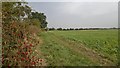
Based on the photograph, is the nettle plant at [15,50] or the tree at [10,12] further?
the tree at [10,12]

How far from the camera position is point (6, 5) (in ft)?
44.4

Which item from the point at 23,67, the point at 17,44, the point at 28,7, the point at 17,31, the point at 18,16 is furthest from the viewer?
the point at 28,7

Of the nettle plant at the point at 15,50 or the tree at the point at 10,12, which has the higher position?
the tree at the point at 10,12

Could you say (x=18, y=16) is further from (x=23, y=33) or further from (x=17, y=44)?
(x=17, y=44)

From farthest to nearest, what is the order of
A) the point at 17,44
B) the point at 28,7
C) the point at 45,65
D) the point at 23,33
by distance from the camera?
the point at 28,7 → the point at 23,33 → the point at 17,44 → the point at 45,65

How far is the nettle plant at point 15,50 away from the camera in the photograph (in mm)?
9297

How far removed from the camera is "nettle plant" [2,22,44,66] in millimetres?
9297

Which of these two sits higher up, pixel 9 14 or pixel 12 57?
pixel 9 14

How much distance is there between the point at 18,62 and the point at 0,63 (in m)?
0.84

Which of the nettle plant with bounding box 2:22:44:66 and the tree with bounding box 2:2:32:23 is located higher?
the tree with bounding box 2:2:32:23

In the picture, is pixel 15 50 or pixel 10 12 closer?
pixel 15 50

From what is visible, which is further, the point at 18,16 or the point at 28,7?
the point at 28,7

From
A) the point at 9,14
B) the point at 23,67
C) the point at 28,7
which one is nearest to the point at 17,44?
the point at 23,67

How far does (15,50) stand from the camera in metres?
10.2
